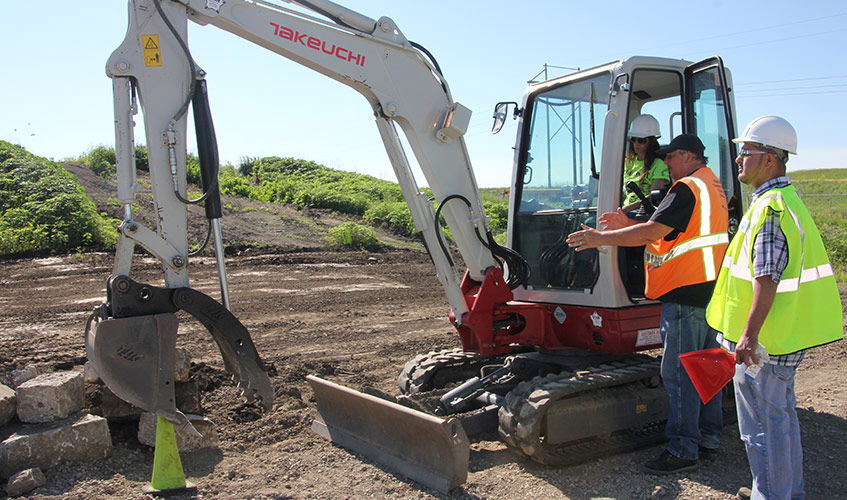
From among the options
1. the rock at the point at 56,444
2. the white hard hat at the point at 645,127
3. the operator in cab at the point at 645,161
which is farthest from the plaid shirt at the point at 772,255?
the rock at the point at 56,444

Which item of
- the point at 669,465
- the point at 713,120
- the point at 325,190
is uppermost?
the point at 325,190

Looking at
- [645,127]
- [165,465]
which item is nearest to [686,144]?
[645,127]

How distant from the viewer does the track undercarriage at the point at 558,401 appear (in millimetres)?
4770

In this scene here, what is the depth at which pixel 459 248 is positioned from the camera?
18.0 ft

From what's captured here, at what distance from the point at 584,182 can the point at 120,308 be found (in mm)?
3487

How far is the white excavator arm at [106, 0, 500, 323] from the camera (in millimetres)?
4312

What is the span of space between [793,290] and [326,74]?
3.26 meters

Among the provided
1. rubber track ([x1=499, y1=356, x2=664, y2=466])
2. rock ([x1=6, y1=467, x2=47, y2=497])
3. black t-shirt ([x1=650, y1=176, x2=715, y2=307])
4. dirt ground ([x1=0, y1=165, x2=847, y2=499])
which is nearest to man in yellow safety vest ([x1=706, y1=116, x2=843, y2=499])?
black t-shirt ([x1=650, y1=176, x2=715, y2=307])

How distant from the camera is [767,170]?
3.69 meters

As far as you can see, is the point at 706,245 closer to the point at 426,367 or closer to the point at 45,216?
the point at 426,367

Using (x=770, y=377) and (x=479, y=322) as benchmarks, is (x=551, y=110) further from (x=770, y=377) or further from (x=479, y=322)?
(x=770, y=377)

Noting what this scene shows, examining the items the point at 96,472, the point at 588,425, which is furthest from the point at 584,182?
the point at 96,472

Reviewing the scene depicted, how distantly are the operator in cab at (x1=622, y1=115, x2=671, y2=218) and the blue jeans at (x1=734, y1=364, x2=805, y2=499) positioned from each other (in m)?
1.99

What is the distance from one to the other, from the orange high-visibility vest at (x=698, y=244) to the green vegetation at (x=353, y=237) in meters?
13.0
